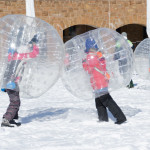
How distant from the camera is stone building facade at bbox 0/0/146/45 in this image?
14648mm

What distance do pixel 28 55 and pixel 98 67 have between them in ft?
3.27

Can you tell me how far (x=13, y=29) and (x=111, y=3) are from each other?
11503 mm

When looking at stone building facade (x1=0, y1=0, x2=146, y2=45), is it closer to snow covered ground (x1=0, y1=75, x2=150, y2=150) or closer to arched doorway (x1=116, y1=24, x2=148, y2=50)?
arched doorway (x1=116, y1=24, x2=148, y2=50)

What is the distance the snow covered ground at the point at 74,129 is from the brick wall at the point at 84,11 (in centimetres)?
777

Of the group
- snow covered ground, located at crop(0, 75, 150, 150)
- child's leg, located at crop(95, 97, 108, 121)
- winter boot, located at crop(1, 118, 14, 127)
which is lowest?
snow covered ground, located at crop(0, 75, 150, 150)

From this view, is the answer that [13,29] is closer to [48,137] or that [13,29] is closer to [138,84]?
[48,137]

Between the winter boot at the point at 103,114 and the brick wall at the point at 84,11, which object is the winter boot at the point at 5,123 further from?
the brick wall at the point at 84,11

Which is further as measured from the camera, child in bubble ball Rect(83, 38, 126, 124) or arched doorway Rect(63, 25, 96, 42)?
arched doorway Rect(63, 25, 96, 42)

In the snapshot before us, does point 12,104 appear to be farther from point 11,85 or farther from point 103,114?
point 103,114

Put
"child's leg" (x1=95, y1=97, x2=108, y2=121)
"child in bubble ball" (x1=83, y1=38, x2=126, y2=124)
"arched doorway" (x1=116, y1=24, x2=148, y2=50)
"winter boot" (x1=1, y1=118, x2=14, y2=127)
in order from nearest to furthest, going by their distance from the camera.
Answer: "child in bubble ball" (x1=83, y1=38, x2=126, y2=124)
"winter boot" (x1=1, y1=118, x2=14, y2=127)
"child's leg" (x1=95, y1=97, x2=108, y2=121)
"arched doorway" (x1=116, y1=24, x2=148, y2=50)

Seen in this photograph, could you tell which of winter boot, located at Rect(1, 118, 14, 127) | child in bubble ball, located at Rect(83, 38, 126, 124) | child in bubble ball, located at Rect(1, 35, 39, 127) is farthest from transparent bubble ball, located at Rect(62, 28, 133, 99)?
winter boot, located at Rect(1, 118, 14, 127)

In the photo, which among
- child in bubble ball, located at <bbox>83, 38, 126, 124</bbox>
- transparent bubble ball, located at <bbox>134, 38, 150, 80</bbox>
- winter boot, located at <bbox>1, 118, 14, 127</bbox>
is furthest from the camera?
transparent bubble ball, located at <bbox>134, 38, 150, 80</bbox>

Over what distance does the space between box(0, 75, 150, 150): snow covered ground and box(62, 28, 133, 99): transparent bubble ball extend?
22.0 inches

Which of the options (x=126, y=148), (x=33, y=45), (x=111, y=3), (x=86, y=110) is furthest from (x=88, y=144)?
(x=111, y=3)
